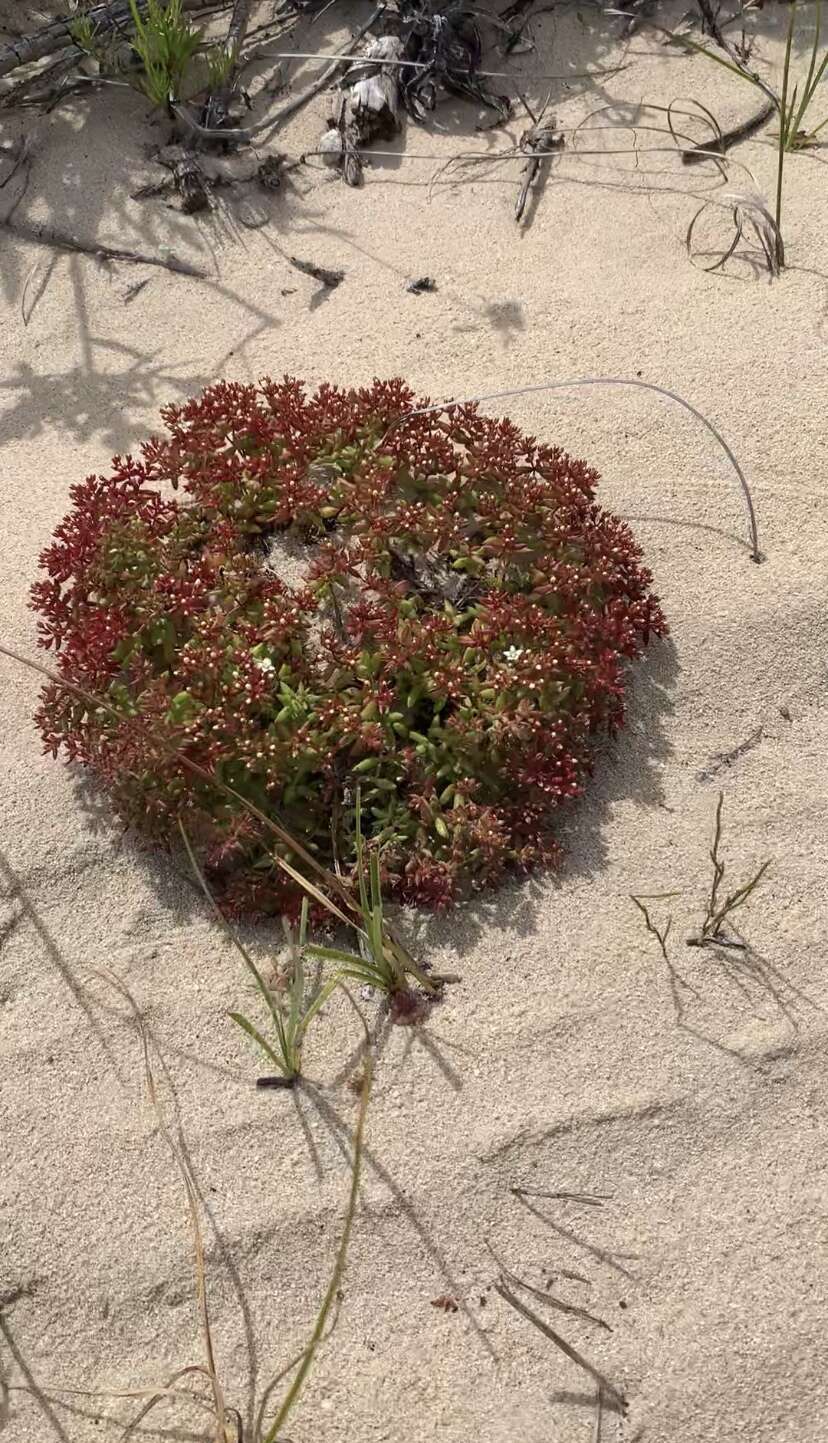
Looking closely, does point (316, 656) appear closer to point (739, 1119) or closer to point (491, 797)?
point (491, 797)

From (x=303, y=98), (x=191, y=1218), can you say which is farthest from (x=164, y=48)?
(x=191, y=1218)

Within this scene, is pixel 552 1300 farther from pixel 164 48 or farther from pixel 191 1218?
pixel 164 48

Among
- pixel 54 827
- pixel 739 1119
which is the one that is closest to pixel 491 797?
pixel 739 1119

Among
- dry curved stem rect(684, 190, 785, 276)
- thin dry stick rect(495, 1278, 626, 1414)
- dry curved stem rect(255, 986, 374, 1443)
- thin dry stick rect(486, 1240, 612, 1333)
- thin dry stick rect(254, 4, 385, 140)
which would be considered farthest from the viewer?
thin dry stick rect(254, 4, 385, 140)

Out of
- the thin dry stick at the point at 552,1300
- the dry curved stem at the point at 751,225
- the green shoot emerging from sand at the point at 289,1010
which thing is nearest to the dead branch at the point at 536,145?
the dry curved stem at the point at 751,225

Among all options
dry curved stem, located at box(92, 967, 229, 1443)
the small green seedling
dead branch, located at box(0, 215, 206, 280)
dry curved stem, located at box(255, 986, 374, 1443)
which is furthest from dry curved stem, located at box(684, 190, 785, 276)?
dry curved stem, located at box(92, 967, 229, 1443)

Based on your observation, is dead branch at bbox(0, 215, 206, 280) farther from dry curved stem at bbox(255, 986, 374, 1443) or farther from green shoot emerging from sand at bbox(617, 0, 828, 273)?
dry curved stem at bbox(255, 986, 374, 1443)
